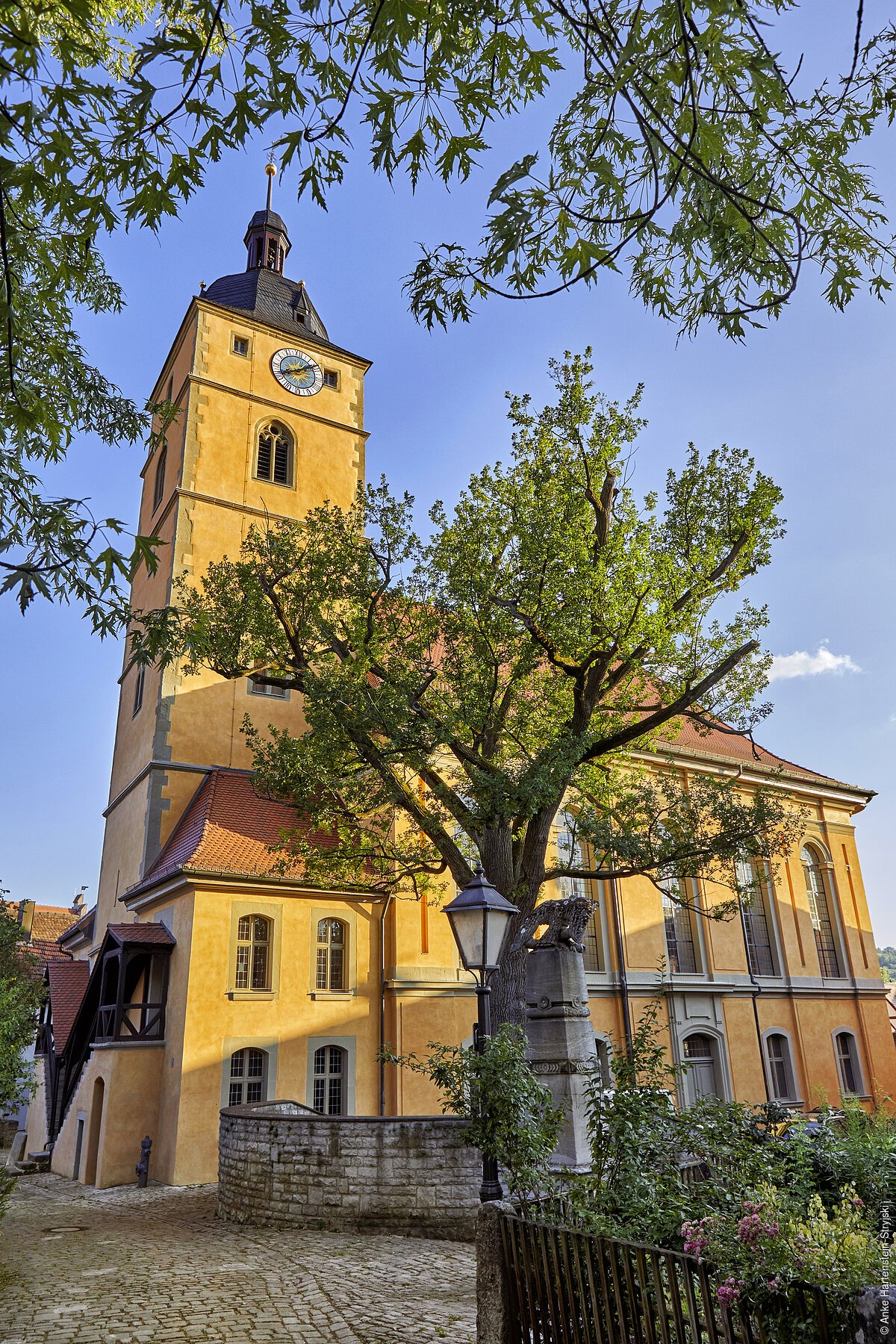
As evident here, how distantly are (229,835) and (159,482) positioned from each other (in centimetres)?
1207

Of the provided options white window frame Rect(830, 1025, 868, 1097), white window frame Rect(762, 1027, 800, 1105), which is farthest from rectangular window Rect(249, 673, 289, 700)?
white window frame Rect(830, 1025, 868, 1097)

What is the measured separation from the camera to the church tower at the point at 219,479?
65.7ft

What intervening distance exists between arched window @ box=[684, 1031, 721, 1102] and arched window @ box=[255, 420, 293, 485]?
62.0ft

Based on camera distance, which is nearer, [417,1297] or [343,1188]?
[417,1297]

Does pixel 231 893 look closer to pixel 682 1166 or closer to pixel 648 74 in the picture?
pixel 682 1166

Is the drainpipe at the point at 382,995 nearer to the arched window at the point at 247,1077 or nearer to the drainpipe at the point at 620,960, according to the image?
the arched window at the point at 247,1077

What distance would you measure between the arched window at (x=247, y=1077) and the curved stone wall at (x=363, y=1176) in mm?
4806

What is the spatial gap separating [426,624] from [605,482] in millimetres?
3831

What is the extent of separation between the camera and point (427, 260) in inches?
173

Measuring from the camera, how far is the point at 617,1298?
4316 mm

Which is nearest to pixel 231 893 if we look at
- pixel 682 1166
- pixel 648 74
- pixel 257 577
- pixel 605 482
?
pixel 257 577

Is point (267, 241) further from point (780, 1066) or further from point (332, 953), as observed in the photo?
point (780, 1066)

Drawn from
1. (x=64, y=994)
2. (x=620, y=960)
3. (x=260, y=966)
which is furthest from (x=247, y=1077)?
(x=620, y=960)

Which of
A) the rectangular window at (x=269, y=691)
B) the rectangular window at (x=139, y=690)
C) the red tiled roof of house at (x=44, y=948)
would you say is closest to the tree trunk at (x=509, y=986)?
the rectangular window at (x=269, y=691)
